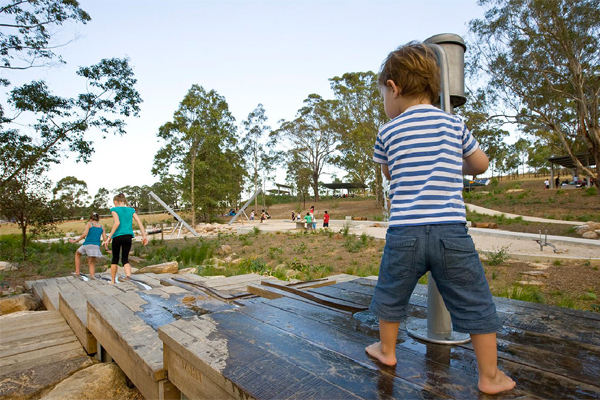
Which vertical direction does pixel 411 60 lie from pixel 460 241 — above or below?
above

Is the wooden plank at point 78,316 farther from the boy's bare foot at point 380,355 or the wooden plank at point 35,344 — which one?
the boy's bare foot at point 380,355

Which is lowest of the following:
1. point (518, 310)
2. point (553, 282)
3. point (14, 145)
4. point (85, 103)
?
→ point (553, 282)

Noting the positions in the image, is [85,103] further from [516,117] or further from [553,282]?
[516,117]

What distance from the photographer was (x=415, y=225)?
1.42 metres

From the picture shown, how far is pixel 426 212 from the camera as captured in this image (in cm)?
142

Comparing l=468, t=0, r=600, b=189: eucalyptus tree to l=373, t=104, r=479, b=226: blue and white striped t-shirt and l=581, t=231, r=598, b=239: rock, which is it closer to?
l=581, t=231, r=598, b=239: rock

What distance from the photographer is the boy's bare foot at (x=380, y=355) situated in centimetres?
142

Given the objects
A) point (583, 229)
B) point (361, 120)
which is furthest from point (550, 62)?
point (361, 120)

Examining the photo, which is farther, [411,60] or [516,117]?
[516,117]

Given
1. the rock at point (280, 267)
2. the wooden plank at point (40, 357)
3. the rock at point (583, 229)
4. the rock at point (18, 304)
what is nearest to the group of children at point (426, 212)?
the wooden plank at point (40, 357)

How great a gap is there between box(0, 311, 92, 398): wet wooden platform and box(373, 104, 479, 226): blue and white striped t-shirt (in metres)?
2.68

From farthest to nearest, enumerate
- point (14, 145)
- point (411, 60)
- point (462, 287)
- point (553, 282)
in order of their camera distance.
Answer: point (14, 145)
point (553, 282)
point (411, 60)
point (462, 287)

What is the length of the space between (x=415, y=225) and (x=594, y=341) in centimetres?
100

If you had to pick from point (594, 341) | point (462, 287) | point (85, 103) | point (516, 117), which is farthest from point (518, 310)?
point (516, 117)
